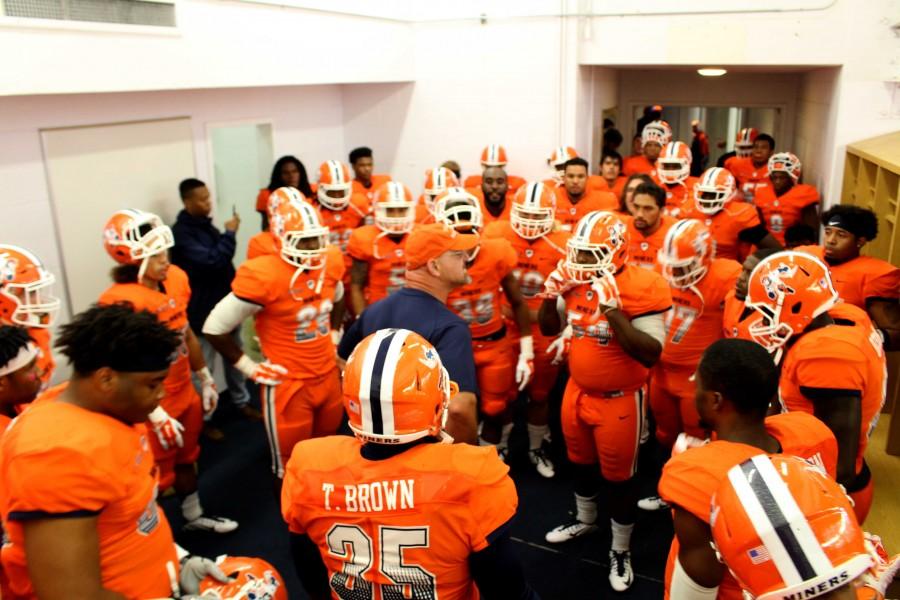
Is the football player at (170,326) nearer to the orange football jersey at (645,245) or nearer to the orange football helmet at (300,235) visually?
the orange football helmet at (300,235)

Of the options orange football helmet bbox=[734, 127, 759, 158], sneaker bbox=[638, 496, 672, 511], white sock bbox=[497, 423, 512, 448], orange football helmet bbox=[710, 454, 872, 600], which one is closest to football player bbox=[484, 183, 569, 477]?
white sock bbox=[497, 423, 512, 448]

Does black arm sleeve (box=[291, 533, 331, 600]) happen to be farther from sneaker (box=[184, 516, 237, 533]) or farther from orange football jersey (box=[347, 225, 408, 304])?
orange football jersey (box=[347, 225, 408, 304])

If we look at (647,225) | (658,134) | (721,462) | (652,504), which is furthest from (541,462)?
(658,134)

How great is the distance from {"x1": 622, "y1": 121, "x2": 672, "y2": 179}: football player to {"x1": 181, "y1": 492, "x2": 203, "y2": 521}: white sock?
5.33 m

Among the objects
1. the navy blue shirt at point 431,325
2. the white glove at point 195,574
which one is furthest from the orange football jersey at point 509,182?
the white glove at point 195,574

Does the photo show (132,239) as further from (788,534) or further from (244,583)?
(788,534)

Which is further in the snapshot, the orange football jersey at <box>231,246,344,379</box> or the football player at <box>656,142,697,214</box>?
the football player at <box>656,142,697,214</box>

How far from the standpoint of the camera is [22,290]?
3.28 m

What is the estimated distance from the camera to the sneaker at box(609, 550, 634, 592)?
3.46m

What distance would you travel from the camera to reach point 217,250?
198 inches

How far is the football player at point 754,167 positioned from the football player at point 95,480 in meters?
6.26

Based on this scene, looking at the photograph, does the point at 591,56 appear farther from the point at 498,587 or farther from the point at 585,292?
the point at 498,587

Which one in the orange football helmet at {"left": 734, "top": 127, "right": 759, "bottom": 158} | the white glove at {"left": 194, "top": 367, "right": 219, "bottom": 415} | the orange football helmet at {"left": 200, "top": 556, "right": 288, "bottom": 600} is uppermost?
the orange football helmet at {"left": 734, "top": 127, "right": 759, "bottom": 158}

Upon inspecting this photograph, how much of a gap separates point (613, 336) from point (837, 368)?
3.47ft
